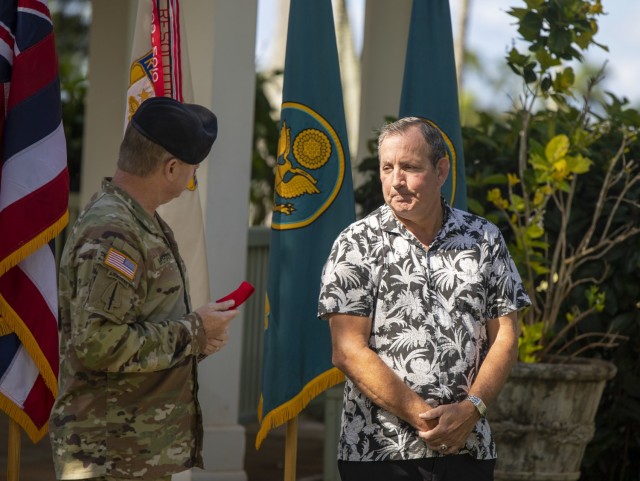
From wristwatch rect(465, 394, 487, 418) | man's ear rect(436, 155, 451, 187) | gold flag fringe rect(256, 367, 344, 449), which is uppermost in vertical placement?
man's ear rect(436, 155, 451, 187)

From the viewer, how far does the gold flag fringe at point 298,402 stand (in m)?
5.19

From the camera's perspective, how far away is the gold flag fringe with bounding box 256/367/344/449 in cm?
519

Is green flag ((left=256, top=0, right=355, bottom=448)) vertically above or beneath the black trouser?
above

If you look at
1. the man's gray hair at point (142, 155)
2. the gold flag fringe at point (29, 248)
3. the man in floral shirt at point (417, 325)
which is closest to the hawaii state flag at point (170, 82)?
the gold flag fringe at point (29, 248)

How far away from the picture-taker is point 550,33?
6.07 meters

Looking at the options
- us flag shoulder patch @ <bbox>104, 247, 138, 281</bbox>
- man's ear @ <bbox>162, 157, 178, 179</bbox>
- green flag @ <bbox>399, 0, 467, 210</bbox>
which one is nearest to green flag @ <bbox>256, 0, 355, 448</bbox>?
green flag @ <bbox>399, 0, 467, 210</bbox>

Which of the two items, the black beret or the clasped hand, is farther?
the clasped hand

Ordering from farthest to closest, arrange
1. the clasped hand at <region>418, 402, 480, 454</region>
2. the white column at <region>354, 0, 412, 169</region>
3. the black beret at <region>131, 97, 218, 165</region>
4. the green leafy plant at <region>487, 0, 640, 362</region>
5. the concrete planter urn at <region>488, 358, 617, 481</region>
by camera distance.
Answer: the white column at <region>354, 0, 412, 169</region>
the green leafy plant at <region>487, 0, 640, 362</region>
the concrete planter urn at <region>488, 358, 617, 481</region>
the clasped hand at <region>418, 402, 480, 454</region>
the black beret at <region>131, 97, 218, 165</region>

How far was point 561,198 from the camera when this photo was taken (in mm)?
6180

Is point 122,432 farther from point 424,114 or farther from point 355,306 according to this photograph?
point 424,114

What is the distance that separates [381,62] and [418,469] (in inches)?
180

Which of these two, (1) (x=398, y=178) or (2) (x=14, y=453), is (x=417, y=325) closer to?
(1) (x=398, y=178)

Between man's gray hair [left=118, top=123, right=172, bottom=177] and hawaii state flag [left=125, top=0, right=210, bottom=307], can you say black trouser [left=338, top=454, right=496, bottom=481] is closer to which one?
man's gray hair [left=118, top=123, right=172, bottom=177]

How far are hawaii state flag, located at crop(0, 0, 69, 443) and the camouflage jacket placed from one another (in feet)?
6.10
